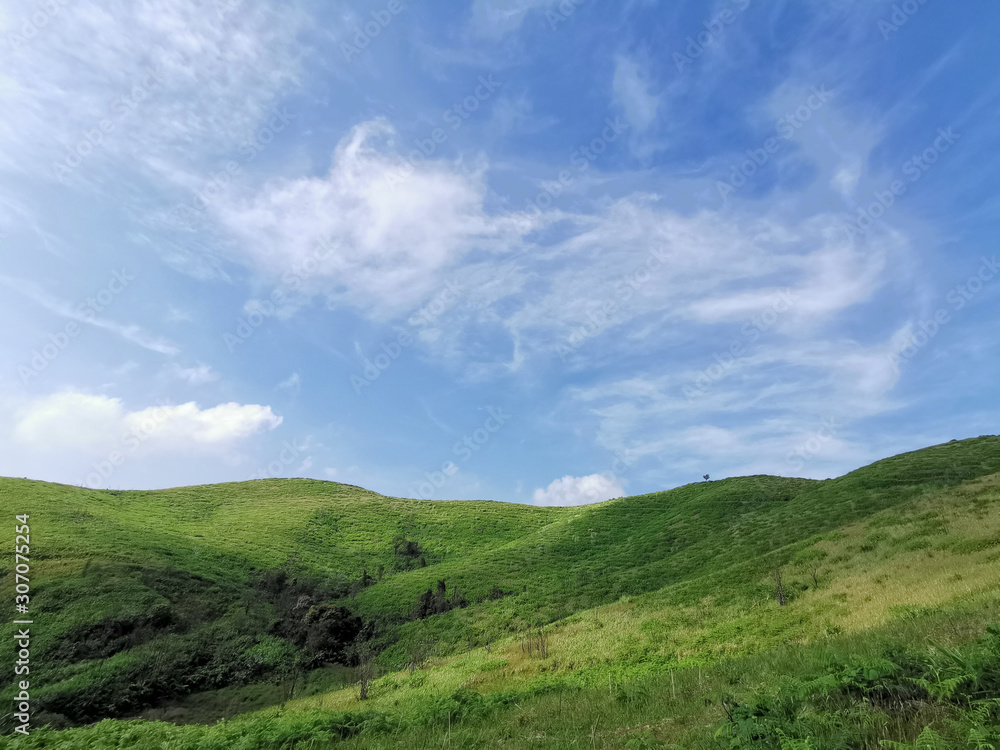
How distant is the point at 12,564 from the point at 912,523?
75302 mm

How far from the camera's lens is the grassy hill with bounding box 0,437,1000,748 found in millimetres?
8891

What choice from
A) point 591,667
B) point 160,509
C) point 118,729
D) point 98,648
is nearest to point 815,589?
point 591,667

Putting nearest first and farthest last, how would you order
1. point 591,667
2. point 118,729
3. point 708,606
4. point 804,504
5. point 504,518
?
point 118,729 → point 591,667 → point 708,606 → point 804,504 → point 504,518

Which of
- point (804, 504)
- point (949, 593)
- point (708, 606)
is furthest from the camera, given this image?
point (804, 504)

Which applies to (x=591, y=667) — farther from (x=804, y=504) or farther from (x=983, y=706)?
(x=804, y=504)

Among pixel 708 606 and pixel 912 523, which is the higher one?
pixel 912 523

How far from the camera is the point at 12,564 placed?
153ft

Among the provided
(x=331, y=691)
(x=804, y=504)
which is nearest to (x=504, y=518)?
(x=804, y=504)

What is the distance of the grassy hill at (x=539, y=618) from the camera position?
29.2 feet

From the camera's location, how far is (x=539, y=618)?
47.6 metres

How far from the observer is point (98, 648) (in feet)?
124

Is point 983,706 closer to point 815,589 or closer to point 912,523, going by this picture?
point 815,589

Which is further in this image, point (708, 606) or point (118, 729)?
point (708, 606)

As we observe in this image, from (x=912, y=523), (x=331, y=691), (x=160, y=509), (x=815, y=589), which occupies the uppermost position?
(x=160, y=509)
